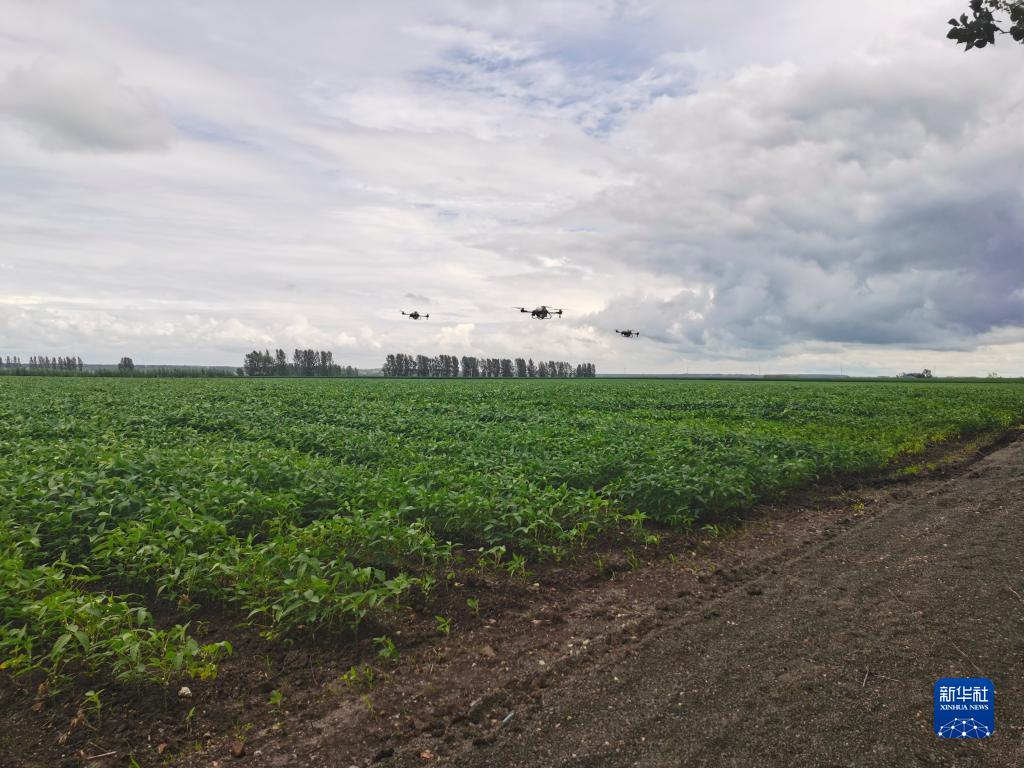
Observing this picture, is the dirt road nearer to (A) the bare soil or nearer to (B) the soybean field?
(A) the bare soil

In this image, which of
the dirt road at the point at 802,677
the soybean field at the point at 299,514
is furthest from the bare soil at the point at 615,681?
the soybean field at the point at 299,514

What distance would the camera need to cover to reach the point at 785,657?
16.1 feet

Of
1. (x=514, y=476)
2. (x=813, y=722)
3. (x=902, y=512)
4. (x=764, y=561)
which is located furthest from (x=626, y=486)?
(x=813, y=722)

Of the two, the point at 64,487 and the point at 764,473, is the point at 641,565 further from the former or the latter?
the point at 64,487

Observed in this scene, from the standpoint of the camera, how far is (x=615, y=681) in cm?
476

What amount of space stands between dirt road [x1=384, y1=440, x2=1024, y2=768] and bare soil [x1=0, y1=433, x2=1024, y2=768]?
0.02 m

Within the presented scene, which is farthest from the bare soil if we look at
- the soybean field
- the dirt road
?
the soybean field

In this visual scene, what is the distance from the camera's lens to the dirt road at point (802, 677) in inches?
149

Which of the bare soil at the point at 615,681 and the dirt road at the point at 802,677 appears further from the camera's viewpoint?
the bare soil at the point at 615,681

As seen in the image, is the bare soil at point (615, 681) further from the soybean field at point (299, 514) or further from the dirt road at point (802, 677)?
the soybean field at point (299, 514)

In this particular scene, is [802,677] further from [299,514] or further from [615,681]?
[299,514]

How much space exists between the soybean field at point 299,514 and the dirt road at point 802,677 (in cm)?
209

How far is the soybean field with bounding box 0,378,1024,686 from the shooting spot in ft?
17.5

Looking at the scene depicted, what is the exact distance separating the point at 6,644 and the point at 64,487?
13.1ft
